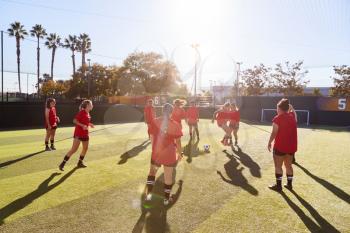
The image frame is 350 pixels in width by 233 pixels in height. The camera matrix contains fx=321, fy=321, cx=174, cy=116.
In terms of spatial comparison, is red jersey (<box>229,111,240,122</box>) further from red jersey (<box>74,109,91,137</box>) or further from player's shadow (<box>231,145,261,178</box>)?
red jersey (<box>74,109,91,137</box>)

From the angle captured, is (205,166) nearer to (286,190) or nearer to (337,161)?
(286,190)

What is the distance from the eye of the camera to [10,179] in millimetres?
8367

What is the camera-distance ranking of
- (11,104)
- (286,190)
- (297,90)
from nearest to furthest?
(286,190), (11,104), (297,90)

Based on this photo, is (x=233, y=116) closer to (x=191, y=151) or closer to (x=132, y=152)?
(x=191, y=151)

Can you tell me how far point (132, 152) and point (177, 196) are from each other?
614cm

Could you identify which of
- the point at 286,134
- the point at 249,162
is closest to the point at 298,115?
the point at 249,162

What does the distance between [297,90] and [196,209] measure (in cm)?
5517

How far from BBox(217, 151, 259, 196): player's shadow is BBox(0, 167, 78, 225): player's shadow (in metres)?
4.38

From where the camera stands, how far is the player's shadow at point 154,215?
17.5 ft

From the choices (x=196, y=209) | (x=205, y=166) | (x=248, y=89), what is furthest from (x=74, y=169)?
(x=248, y=89)

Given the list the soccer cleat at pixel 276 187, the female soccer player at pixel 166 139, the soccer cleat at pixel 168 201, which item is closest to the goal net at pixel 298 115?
the soccer cleat at pixel 276 187

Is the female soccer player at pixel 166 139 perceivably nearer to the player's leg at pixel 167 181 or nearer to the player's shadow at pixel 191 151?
the player's leg at pixel 167 181

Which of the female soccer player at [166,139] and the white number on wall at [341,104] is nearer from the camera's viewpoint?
the female soccer player at [166,139]

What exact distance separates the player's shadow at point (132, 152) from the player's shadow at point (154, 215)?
4029 millimetres
